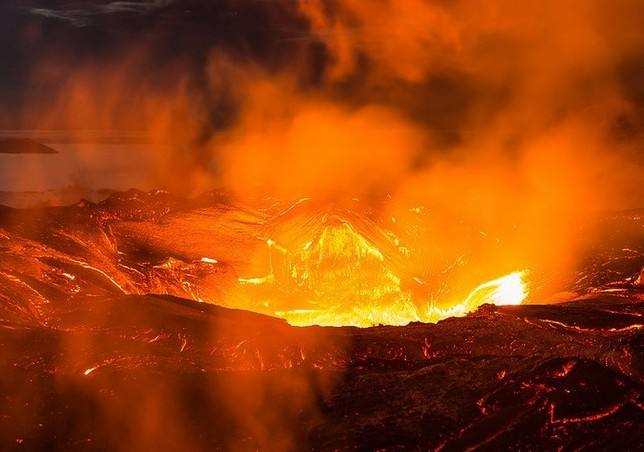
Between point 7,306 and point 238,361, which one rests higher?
point 7,306

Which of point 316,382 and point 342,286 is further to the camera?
point 342,286

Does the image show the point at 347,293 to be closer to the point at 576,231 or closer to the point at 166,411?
the point at 576,231

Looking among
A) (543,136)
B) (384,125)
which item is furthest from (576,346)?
(384,125)

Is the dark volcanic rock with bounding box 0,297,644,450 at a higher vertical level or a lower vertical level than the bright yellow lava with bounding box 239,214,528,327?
lower

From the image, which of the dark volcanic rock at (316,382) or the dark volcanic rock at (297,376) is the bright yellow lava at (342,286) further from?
the dark volcanic rock at (316,382)

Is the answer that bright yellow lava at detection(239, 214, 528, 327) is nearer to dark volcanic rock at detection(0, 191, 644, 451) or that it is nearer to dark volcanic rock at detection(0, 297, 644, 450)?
dark volcanic rock at detection(0, 191, 644, 451)

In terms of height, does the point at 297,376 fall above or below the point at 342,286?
below

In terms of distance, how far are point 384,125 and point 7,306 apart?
538 cm

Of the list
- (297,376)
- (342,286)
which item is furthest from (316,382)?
(342,286)

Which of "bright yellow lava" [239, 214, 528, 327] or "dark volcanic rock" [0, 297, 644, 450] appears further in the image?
"bright yellow lava" [239, 214, 528, 327]

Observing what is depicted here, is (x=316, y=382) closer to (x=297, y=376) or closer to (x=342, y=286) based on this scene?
(x=297, y=376)

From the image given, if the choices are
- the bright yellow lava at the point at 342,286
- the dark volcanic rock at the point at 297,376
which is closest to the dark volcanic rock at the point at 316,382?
the dark volcanic rock at the point at 297,376

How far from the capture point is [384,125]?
821 cm

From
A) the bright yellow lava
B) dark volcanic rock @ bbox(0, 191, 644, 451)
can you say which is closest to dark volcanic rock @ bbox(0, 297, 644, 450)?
dark volcanic rock @ bbox(0, 191, 644, 451)
